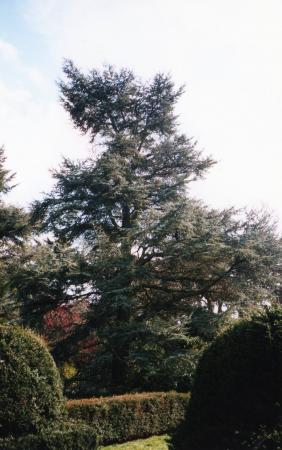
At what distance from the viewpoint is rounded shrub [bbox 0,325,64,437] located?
21.5ft

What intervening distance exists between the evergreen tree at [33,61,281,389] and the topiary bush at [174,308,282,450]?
7.51 metres

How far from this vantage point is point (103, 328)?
570 inches

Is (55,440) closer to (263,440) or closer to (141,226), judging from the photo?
(263,440)

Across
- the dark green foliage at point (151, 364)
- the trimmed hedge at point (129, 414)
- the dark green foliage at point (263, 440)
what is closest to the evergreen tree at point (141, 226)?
the dark green foliage at point (151, 364)

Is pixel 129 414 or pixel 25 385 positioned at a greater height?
pixel 25 385

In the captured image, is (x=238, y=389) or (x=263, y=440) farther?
(x=238, y=389)

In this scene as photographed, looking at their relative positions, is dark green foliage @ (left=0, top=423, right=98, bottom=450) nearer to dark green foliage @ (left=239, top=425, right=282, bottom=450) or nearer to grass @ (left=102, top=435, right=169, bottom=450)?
dark green foliage @ (left=239, top=425, right=282, bottom=450)

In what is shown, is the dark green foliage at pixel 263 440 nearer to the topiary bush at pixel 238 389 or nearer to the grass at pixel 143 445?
the topiary bush at pixel 238 389

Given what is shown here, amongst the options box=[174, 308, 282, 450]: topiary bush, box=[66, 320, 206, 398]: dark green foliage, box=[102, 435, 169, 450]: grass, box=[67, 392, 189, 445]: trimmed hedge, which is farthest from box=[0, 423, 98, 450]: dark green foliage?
box=[66, 320, 206, 398]: dark green foliage

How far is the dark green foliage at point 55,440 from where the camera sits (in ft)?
19.7

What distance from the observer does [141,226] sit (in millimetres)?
14398

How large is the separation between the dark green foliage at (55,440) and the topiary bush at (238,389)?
6.67ft

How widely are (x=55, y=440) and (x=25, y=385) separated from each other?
113cm

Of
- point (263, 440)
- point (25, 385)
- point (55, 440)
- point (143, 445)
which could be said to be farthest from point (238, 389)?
point (143, 445)
